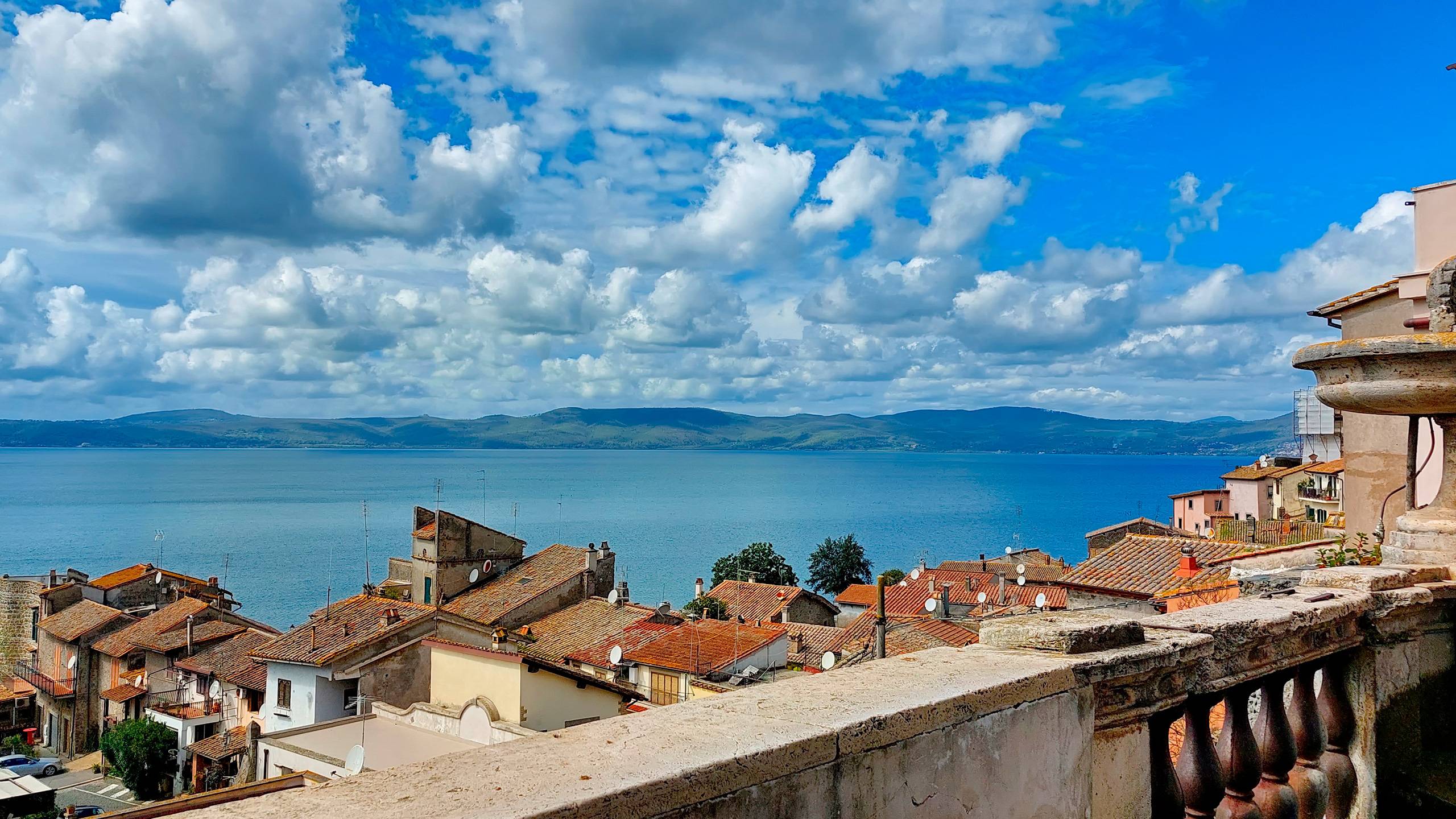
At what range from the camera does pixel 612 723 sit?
7.87ft

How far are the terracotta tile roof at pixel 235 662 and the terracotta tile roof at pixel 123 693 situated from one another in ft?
7.42

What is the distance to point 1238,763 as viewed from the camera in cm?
342

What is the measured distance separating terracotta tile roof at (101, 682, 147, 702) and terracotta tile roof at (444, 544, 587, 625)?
13.2m

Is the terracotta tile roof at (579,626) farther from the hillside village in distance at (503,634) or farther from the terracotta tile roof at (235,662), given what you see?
the terracotta tile roof at (235,662)

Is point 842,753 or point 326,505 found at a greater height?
point 842,753

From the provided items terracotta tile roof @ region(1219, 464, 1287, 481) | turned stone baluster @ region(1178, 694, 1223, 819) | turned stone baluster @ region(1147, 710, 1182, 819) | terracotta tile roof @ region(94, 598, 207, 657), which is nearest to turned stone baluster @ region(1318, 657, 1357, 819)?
turned stone baluster @ region(1178, 694, 1223, 819)

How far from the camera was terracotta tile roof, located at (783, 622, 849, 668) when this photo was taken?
31812 millimetres

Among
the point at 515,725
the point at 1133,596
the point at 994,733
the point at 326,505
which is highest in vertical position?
the point at 994,733

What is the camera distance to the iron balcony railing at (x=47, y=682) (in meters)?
45.5

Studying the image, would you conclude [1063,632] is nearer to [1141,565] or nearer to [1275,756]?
[1275,756]

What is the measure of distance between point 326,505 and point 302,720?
16575cm

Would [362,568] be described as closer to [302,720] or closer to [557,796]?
[302,720]

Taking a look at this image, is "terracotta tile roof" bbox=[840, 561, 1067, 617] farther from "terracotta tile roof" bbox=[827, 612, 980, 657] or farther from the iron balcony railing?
the iron balcony railing

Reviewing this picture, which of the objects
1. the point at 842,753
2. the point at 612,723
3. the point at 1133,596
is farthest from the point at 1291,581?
the point at 1133,596
